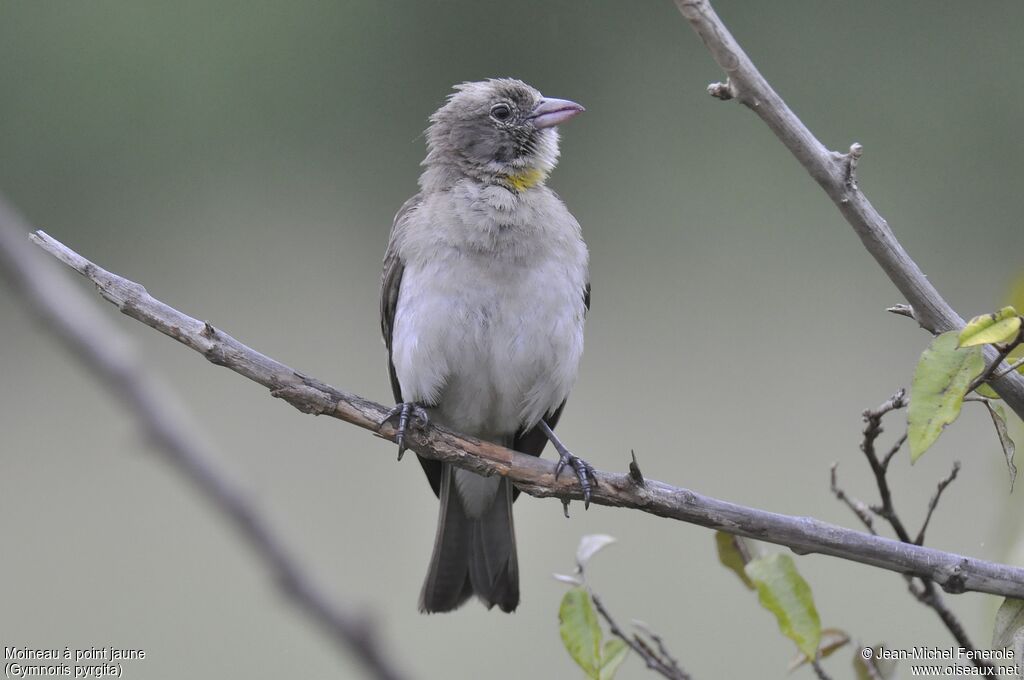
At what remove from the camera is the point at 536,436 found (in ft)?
9.43

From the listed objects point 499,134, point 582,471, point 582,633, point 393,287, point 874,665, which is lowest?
point 874,665

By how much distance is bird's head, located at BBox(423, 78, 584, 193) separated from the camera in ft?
9.10

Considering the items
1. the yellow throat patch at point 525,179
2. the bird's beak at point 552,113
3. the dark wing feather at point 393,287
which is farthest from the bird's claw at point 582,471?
the bird's beak at point 552,113

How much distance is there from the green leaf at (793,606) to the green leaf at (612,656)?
0.76ft

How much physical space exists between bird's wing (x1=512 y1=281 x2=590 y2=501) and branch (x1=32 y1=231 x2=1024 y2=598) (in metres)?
0.70

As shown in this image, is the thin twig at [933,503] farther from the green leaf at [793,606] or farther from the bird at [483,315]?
the bird at [483,315]

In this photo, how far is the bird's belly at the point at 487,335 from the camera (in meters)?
2.54

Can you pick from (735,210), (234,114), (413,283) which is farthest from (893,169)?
(413,283)

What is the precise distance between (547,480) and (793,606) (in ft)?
2.14

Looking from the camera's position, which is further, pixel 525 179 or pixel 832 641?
pixel 525 179

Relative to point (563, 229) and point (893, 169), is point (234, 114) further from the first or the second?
point (563, 229)

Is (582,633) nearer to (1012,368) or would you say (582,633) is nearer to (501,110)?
(1012,368)

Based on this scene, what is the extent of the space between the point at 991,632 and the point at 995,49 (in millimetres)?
5248

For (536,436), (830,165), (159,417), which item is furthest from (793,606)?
(536,436)
